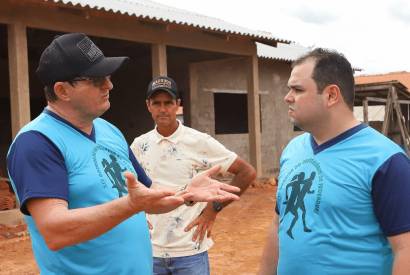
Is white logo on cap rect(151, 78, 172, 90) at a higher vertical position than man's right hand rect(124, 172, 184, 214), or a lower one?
higher

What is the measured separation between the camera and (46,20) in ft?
27.7

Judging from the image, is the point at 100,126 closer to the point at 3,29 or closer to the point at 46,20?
the point at 46,20

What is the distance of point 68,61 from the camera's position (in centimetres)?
209

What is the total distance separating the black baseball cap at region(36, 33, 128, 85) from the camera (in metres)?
2.08

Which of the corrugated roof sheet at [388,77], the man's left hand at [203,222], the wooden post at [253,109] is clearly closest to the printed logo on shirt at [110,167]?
the man's left hand at [203,222]

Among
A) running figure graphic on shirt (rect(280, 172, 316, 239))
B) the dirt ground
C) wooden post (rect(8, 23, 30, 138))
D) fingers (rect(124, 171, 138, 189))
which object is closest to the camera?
fingers (rect(124, 171, 138, 189))

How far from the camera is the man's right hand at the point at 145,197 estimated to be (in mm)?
1701

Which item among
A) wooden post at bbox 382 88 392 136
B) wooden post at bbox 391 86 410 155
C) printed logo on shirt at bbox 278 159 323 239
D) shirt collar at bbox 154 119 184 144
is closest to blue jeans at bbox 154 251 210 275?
shirt collar at bbox 154 119 184 144

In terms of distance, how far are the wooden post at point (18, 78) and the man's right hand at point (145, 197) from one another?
6741 mm

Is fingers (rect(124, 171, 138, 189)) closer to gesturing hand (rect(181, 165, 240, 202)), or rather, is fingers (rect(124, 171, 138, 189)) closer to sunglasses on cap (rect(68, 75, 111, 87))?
gesturing hand (rect(181, 165, 240, 202))

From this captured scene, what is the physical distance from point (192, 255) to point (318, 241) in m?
1.28

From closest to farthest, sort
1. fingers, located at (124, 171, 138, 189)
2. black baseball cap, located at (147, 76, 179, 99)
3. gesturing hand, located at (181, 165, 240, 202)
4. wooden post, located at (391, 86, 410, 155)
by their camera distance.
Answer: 1. fingers, located at (124, 171, 138, 189)
2. gesturing hand, located at (181, 165, 240, 202)
3. black baseball cap, located at (147, 76, 179, 99)
4. wooden post, located at (391, 86, 410, 155)

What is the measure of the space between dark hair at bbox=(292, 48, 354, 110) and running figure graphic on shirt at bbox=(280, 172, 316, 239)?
1.31 feet

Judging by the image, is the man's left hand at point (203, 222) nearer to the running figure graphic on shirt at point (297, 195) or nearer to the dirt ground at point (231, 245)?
the running figure graphic on shirt at point (297, 195)
